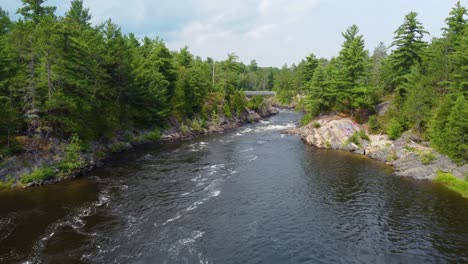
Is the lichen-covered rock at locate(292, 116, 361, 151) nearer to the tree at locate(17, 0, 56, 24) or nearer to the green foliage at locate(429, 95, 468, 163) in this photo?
the green foliage at locate(429, 95, 468, 163)

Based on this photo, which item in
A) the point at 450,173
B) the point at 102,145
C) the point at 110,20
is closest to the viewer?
the point at 450,173

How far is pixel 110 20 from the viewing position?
206 feet

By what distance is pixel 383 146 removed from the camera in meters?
52.7

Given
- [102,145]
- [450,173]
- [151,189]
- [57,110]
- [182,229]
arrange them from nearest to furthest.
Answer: [182,229] < [151,189] < [450,173] < [57,110] < [102,145]

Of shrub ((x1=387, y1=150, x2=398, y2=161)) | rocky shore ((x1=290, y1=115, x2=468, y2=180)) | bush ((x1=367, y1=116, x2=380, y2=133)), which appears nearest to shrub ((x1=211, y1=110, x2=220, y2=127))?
rocky shore ((x1=290, y1=115, x2=468, y2=180))

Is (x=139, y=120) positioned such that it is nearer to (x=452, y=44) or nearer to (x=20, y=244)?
(x=20, y=244)

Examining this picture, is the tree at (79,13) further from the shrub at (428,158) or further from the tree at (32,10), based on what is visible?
the shrub at (428,158)

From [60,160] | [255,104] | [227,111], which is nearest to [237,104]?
[227,111]

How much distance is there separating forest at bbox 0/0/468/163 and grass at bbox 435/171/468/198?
289 centimetres

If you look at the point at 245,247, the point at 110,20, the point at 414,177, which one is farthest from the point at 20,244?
the point at 110,20

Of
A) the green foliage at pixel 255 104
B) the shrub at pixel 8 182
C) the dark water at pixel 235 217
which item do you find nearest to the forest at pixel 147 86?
the shrub at pixel 8 182

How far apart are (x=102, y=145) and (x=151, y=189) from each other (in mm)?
20145

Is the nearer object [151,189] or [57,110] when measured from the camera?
[151,189]

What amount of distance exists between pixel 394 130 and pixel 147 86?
47532 mm
